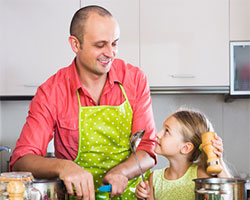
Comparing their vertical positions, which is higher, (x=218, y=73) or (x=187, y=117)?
(x=218, y=73)

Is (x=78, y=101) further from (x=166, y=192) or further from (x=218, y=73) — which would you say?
(x=218, y=73)

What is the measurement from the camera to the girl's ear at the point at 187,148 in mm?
1571

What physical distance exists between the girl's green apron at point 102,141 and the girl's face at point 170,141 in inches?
7.3

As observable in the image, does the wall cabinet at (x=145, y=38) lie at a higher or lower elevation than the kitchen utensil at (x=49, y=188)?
higher

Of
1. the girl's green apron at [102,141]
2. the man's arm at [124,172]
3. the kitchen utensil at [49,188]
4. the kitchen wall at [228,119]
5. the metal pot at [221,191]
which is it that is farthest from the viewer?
the kitchen wall at [228,119]

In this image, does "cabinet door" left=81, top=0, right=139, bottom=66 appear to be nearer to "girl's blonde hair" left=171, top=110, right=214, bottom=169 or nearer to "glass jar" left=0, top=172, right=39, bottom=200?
"girl's blonde hair" left=171, top=110, right=214, bottom=169

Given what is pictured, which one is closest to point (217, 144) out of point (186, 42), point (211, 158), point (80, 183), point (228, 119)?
point (211, 158)

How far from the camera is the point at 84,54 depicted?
1.70 meters

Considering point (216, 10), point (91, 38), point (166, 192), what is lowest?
point (166, 192)

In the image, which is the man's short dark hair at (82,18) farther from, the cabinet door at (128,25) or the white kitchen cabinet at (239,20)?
the white kitchen cabinet at (239,20)

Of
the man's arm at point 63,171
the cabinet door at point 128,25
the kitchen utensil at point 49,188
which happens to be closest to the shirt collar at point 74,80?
the man's arm at point 63,171

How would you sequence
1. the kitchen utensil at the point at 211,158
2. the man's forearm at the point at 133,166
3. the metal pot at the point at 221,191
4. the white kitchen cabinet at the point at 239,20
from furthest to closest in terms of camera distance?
the white kitchen cabinet at the point at 239,20
the man's forearm at the point at 133,166
the kitchen utensil at the point at 211,158
the metal pot at the point at 221,191

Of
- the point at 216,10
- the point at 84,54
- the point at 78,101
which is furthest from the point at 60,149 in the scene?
the point at 216,10

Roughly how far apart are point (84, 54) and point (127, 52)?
3.88 feet
